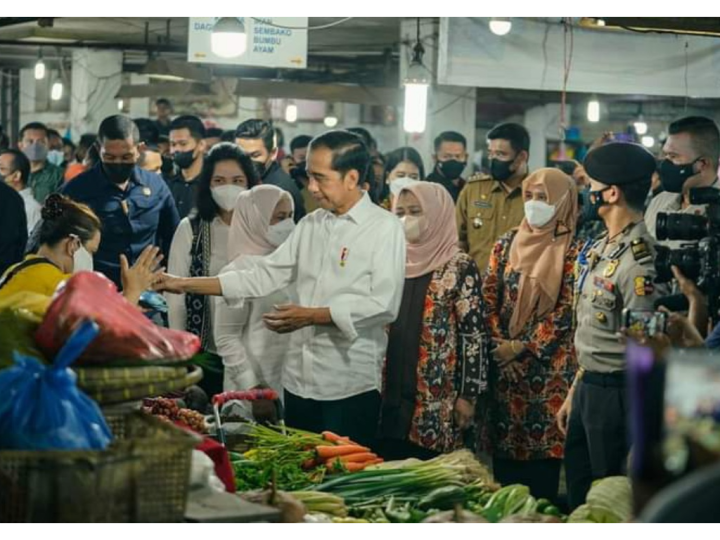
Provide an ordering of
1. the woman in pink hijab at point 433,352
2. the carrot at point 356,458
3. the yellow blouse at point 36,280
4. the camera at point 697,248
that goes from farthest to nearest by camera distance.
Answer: the woman in pink hijab at point 433,352
the yellow blouse at point 36,280
the carrot at point 356,458
the camera at point 697,248

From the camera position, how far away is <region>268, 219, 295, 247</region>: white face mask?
7.92m

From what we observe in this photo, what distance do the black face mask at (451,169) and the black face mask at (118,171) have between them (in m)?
4.81

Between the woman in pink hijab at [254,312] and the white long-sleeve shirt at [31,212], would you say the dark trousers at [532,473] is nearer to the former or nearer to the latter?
the woman in pink hijab at [254,312]

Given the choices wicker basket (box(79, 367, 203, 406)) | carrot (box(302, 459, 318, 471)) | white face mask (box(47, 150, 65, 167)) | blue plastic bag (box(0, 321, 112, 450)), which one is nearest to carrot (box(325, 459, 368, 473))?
carrot (box(302, 459, 318, 471))

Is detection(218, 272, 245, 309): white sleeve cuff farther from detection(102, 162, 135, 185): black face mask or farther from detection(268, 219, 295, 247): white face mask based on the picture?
detection(102, 162, 135, 185): black face mask

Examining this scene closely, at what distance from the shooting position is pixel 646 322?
18.0 feet

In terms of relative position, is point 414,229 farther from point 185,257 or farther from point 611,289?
point 185,257

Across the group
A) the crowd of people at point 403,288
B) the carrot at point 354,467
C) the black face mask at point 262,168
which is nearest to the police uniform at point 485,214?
the crowd of people at point 403,288

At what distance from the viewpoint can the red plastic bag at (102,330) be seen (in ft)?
A: 13.2

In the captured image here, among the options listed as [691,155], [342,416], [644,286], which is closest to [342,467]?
[342,416]

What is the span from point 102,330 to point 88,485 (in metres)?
0.60

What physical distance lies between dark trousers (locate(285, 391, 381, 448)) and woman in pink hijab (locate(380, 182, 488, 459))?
39 cm
